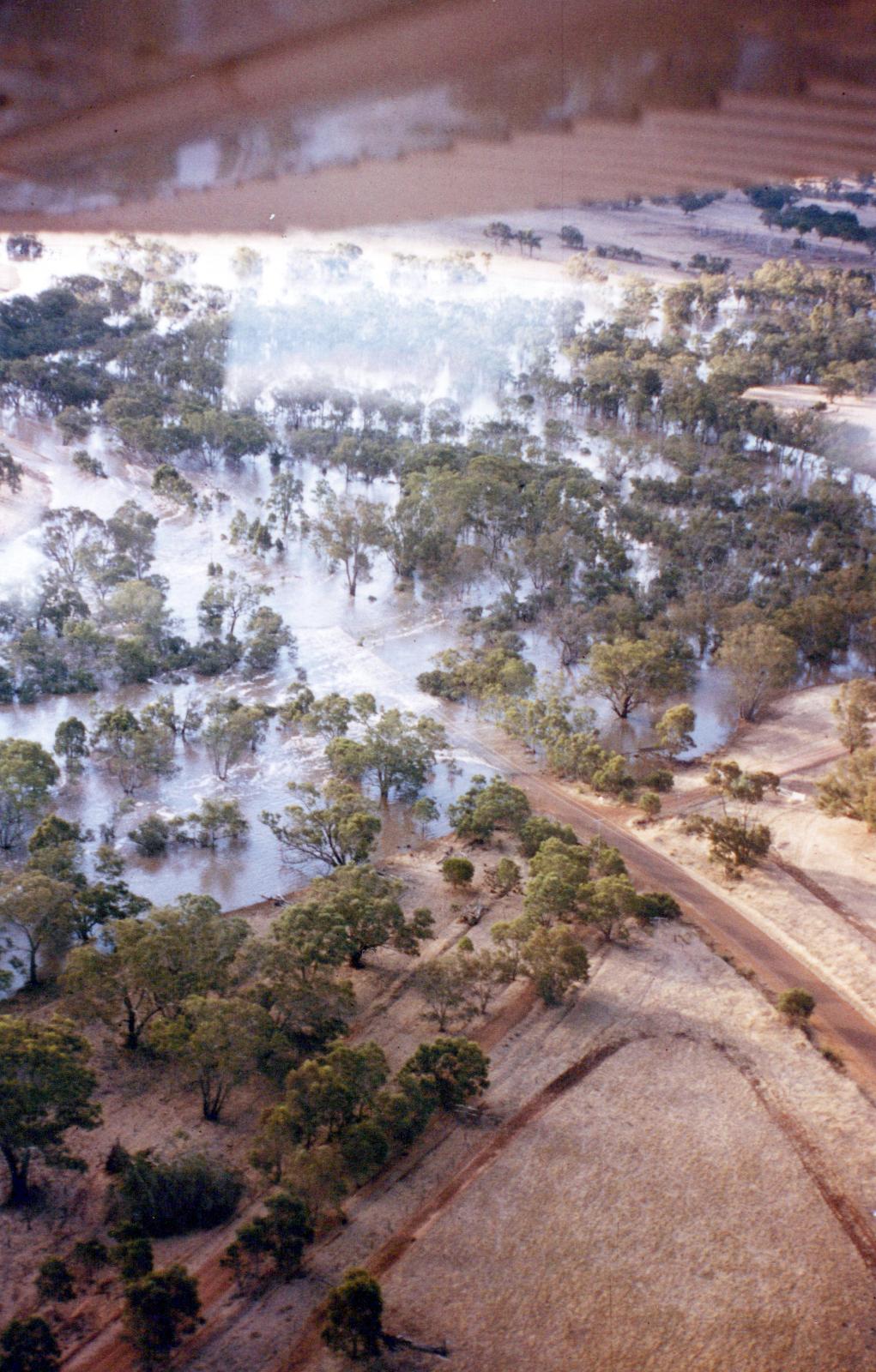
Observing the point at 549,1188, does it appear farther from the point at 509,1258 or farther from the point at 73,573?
the point at 73,573

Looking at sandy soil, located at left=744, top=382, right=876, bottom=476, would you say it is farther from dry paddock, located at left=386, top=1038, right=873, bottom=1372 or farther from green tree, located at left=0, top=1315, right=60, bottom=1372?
green tree, located at left=0, top=1315, right=60, bottom=1372

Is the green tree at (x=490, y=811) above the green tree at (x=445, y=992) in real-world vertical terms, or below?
below

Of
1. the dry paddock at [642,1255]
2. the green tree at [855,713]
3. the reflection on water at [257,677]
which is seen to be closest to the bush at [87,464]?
the reflection on water at [257,677]

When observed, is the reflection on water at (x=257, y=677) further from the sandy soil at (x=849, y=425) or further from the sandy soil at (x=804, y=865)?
the sandy soil at (x=849, y=425)

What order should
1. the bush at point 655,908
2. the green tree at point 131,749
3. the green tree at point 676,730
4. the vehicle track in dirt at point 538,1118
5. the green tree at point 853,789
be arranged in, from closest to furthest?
the vehicle track in dirt at point 538,1118 → the bush at point 655,908 → the green tree at point 853,789 → the green tree at point 131,749 → the green tree at point 676,730

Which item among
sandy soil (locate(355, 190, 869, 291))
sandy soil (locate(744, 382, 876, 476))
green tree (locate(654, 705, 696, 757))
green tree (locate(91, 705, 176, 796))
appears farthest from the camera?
sandy soil (locate(744, 382, 876, 476))

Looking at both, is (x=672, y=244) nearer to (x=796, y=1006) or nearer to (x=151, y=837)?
(x=796, y=1006)

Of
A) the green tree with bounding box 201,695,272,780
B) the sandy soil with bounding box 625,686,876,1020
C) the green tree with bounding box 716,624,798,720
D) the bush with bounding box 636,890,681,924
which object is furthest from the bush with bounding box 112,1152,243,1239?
the green tree with bounding box 716,624,798,720
